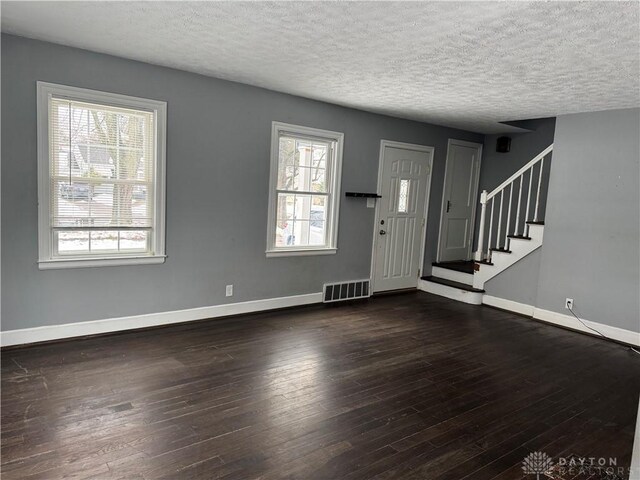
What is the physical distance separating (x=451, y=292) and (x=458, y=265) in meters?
0.79

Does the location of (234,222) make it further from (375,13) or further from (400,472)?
(400,472)

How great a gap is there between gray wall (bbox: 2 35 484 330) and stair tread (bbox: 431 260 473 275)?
1563mm

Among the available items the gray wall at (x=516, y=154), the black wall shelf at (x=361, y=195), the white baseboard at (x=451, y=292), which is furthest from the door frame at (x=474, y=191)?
the black wall shelf at (x=361, y=195)

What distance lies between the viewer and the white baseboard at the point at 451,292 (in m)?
5.94

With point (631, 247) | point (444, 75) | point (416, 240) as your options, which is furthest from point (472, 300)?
point (444, 75)

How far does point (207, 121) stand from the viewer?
434 cm

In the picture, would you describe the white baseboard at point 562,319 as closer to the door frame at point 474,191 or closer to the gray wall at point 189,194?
the door frame at point 474,191

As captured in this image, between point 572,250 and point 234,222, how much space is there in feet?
12.7

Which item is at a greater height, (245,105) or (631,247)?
(245,105)

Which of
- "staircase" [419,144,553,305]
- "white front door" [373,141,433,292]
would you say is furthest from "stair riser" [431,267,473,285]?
"white front door" [373,141,433,292]

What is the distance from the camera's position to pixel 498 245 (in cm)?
589

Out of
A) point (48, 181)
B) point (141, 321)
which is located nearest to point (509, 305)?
point (141, 321)

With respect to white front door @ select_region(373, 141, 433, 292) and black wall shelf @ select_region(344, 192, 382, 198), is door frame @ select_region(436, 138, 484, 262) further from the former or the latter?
black wall shelf @ select_region(344, 192, 382, 198)

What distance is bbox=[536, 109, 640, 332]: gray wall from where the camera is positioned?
4605mm
